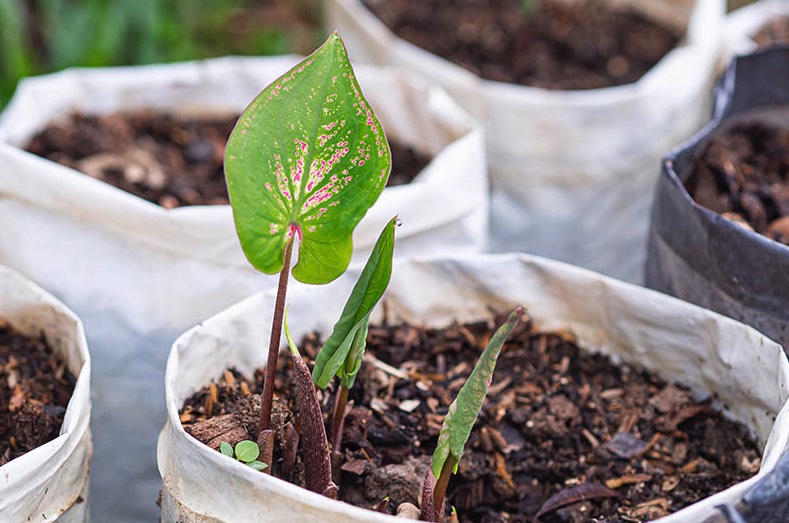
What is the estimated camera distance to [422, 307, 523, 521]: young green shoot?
61 centimetres

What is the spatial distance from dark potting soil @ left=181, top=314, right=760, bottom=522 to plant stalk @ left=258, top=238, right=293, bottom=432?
2 cm

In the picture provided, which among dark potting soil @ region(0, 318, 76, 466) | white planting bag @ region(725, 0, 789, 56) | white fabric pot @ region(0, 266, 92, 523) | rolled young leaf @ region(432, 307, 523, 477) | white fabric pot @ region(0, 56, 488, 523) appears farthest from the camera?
white planting bag @ region(725, 0, 789, 56)

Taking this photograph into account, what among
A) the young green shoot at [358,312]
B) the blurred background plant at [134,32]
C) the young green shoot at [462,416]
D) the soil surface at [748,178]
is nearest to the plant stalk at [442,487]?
the young green shoot at [462,416]

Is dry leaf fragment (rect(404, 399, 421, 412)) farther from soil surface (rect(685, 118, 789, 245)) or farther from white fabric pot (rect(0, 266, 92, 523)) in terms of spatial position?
soil surface (rect(685, 118, 789, 245))

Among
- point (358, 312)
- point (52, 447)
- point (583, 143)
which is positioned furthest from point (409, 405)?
point (583, 143)

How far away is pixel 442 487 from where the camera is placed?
2.33 feet

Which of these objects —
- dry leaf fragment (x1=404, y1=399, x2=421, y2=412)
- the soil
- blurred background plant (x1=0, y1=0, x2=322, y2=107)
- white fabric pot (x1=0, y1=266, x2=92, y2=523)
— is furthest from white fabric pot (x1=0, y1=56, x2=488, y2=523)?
blurred background plant (x1=0, y1=0, x2=322, y2=107)

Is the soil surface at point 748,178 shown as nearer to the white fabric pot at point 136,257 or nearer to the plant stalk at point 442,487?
the white fabric pot at point 136,257

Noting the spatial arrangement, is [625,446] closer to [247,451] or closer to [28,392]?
[247,451]

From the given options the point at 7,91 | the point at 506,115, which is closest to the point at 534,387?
the point at 506,115

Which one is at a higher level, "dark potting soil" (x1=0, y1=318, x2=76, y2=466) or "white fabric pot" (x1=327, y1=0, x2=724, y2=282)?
"white fabric pot" (x1=327, y1=0, x2=724, y2=282)

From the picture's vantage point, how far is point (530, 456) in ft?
2.81

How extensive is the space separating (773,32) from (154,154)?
0.98 meters

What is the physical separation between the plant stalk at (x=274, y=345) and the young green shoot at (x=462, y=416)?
0.13 m
